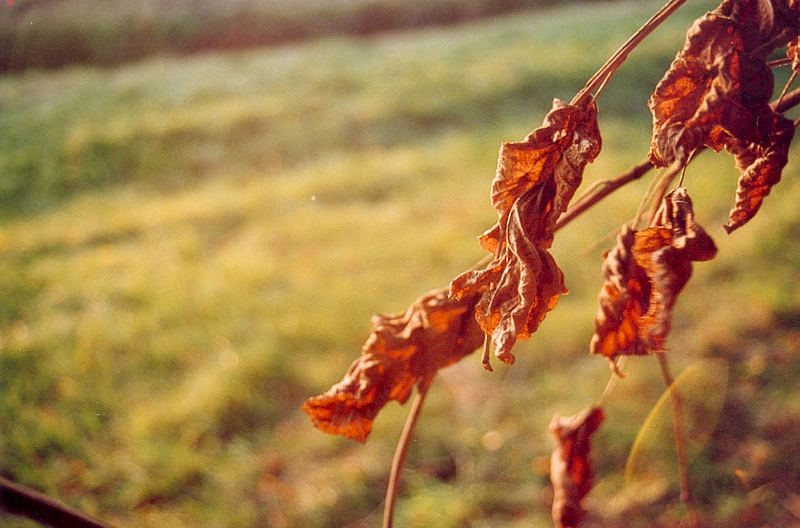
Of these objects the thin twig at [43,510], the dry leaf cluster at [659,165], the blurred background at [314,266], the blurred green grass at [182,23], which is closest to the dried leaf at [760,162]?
the dry leaf cluster at [659,165]

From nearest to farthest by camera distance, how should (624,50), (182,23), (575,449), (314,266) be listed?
(624,50) < (575,449) < (314,266) < (182,23)

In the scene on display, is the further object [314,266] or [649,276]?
[314,266]

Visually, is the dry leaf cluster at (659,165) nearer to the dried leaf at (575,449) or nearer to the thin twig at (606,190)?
the thin twig at (606,190)

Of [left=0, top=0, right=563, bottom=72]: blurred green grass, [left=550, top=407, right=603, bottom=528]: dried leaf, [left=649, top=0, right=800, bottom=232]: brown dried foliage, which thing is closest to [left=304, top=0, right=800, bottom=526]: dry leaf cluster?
[left=649, top=0, right=800, bottom=232]: brown dried foliage

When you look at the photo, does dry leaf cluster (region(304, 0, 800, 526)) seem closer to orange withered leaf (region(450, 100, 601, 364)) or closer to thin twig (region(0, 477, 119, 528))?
orange withered leaf (region(450, 100, 601, 364))

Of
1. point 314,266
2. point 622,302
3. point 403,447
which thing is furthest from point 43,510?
point 314,266

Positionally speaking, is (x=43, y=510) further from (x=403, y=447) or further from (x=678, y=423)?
(x=678, y=423)
